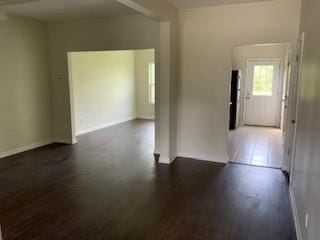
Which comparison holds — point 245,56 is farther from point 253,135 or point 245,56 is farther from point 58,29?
point 58,29

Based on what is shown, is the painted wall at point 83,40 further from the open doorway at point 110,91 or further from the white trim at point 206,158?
the white trim at point 206,158

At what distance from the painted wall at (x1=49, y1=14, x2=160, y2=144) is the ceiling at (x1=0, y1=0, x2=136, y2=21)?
0.71ft

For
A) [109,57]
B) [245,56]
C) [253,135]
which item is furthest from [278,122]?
[109,57]

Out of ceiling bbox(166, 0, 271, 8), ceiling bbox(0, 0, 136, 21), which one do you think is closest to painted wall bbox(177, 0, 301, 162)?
ceiling bbox(166, 0, 271, 8)

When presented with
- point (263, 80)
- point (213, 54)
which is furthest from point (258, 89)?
point (213, 54)

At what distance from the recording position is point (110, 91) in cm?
834

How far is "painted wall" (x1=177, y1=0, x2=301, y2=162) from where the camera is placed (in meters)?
4.10

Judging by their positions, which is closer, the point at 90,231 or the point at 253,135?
the point at 90,231

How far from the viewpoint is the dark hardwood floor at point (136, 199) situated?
106 inches

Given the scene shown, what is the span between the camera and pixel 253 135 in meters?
6.93

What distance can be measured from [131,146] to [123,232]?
10.8 ft

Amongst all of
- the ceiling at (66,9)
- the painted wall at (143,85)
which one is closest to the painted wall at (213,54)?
the ceiling at (66,9)

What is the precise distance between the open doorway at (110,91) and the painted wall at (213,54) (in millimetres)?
1268

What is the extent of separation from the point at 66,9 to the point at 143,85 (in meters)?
A: 5.07
